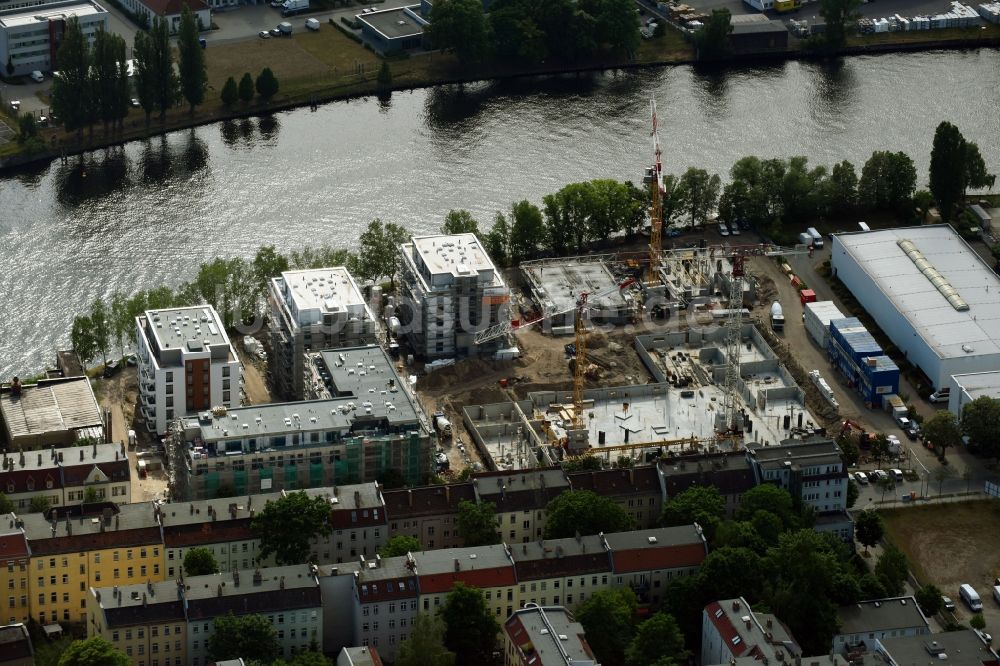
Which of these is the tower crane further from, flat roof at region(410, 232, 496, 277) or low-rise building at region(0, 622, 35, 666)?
low-rise building at region(0, 622, 35, 666)

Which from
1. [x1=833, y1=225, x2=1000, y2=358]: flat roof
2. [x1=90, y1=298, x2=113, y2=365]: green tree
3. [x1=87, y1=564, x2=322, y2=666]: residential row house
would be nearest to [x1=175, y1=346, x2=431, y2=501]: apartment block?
[x1=87, y1=564, x2=322, y2=666]: residential row house

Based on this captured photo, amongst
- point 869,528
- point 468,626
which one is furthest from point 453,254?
point 468,626

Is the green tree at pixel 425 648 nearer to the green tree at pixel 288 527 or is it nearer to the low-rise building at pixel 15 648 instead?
the green tree at pixel 288 527

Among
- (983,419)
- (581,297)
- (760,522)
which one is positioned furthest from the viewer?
(581,297)

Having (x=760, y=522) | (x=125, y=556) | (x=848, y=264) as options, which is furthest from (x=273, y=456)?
(x=848, y=264)

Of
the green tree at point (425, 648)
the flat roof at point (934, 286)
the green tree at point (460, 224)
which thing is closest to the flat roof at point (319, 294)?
the green tree at point (460, 224)

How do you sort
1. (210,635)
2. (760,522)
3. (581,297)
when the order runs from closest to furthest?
(210,635), (760,522), (581,297)

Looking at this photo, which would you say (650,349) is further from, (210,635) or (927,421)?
(210,635)
